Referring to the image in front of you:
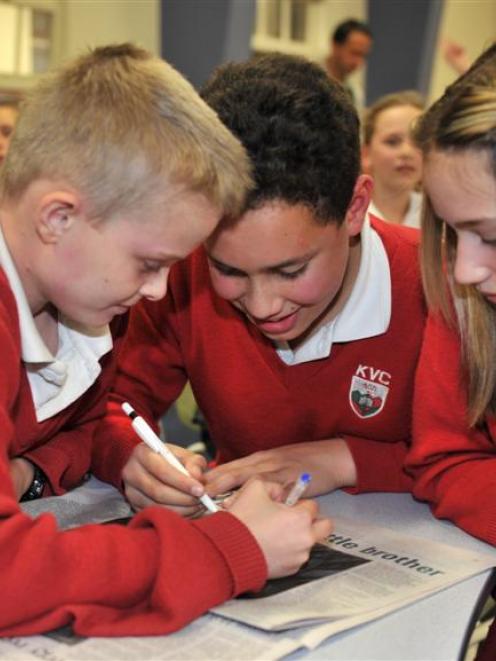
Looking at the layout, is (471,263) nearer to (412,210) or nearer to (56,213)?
(56,213)

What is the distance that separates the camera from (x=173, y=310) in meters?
1.45

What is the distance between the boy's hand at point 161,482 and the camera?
1.08 metres

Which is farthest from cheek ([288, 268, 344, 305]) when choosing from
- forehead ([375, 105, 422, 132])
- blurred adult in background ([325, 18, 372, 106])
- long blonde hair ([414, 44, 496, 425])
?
blurred adult in background ([325, 18, 372, 106])

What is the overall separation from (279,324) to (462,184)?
312mm

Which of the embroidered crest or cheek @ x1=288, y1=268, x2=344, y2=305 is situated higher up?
cheek @ x1=288, y1=268, x2=344, y2=305

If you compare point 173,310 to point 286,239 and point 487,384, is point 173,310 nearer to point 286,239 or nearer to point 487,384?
point 286,239

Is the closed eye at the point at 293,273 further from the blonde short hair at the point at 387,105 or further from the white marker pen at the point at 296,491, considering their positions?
the blonde short hair at the point at 387,105

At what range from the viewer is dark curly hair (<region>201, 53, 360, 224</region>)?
3.67 ft

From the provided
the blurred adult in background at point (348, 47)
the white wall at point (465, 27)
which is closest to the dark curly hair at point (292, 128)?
the blurred adult in background at point (348, 47)

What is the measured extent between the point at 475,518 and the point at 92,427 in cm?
53

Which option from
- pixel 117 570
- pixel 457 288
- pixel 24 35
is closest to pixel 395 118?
pixel 24 35

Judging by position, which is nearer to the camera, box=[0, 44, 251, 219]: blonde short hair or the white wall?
box=[0, 44, 251, 219]: blonde short hair

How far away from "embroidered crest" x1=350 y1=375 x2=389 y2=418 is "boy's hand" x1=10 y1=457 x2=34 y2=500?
47 cm

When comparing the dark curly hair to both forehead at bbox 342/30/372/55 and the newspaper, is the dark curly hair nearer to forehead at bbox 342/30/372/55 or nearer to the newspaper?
the newspaper
